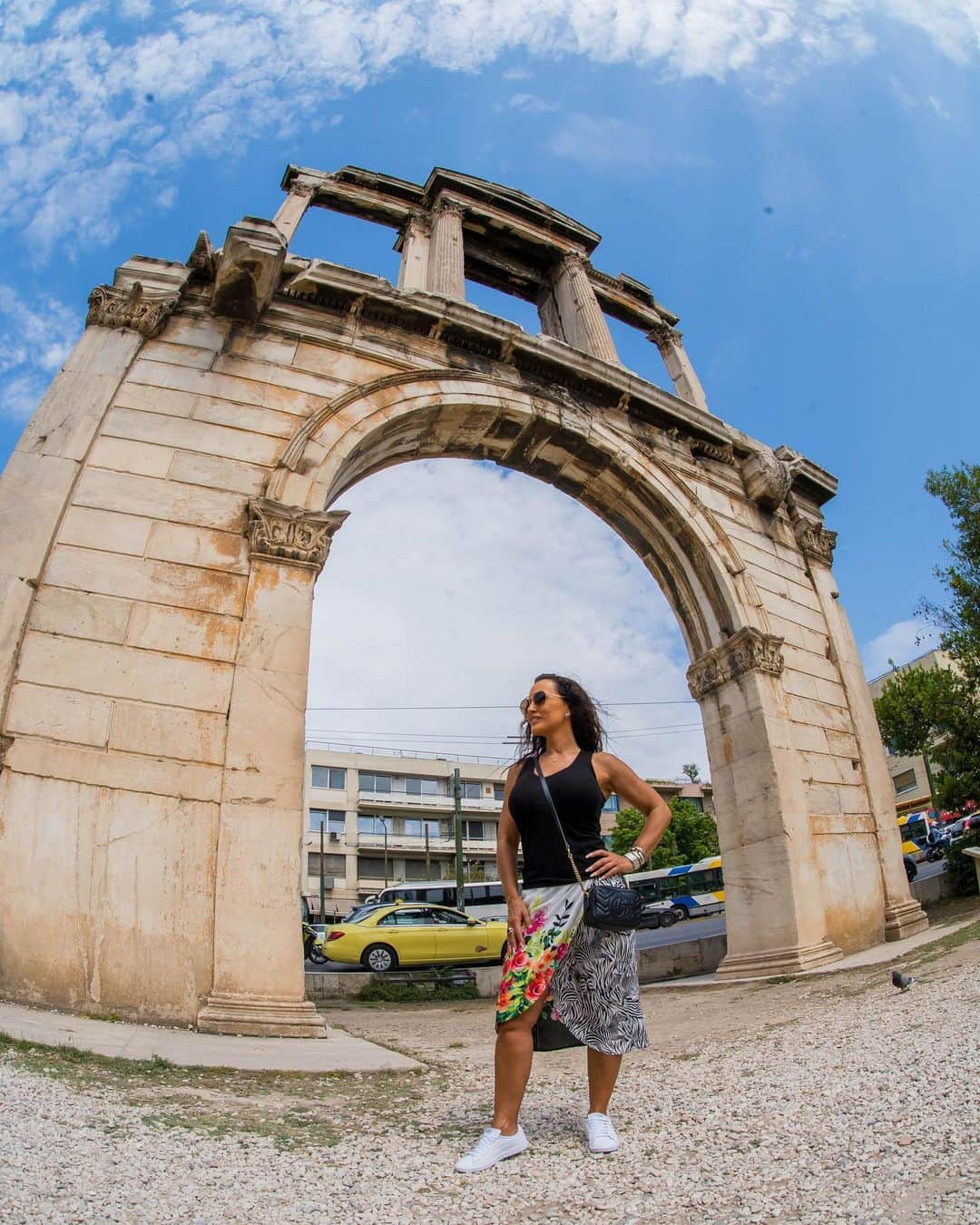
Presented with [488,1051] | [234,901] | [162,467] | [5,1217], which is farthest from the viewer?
[162,467]

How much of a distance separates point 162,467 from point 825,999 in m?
7.83

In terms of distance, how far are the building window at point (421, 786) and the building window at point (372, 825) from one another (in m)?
2.71

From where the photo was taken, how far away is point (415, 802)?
155 feet

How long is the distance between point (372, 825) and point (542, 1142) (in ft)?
146

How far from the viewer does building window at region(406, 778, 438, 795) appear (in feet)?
157

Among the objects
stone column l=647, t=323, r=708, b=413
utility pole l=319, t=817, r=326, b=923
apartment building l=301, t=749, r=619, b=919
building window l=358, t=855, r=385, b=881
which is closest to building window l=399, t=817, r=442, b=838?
apartment building l=301, t=749, r=619, b=919

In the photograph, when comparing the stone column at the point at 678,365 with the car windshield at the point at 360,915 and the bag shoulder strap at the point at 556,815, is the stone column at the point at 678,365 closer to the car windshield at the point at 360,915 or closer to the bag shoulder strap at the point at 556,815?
the car windshield at the point at 360,915

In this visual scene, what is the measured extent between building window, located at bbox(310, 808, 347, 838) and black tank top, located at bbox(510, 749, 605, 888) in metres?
42.1

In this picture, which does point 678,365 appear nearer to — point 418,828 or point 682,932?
point 682,932

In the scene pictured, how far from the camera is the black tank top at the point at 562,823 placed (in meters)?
2.88

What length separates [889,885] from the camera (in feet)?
34.3

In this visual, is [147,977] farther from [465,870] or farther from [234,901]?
[465,870]

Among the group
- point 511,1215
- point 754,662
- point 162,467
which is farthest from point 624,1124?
point 754,662

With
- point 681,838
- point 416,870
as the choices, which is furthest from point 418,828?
point 681,838
